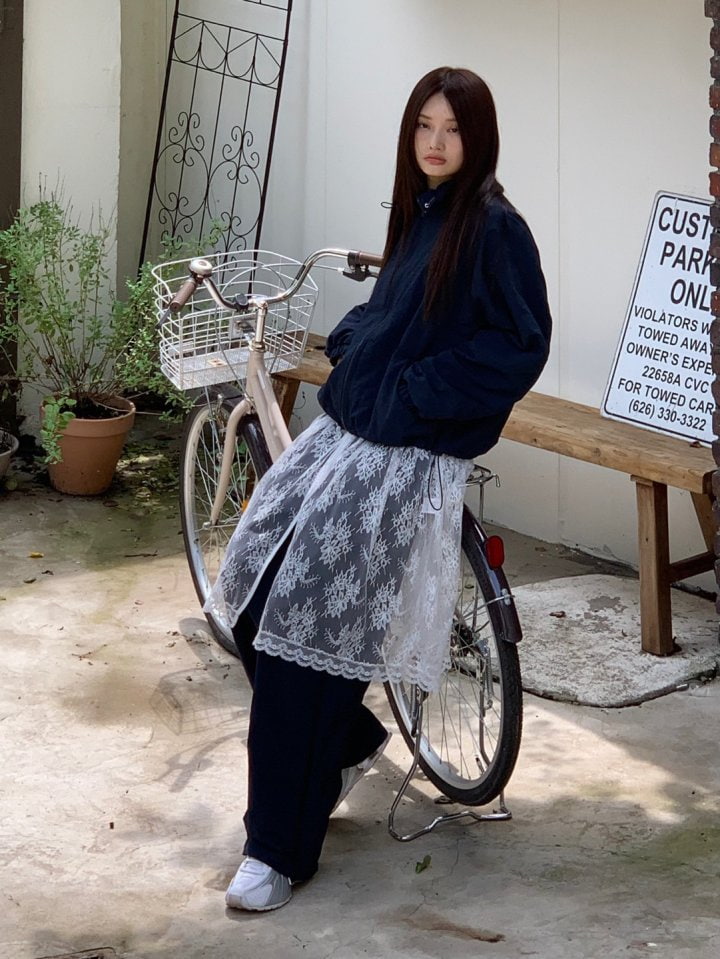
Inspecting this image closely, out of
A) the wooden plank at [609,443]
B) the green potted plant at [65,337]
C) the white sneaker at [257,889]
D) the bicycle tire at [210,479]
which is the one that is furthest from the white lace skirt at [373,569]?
the green potted plant at [65,337]

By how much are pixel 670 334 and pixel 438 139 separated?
2.03 meters

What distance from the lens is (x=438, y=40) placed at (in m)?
5.57

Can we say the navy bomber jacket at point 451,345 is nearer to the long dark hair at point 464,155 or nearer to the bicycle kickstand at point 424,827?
the long dark hair at point 464,155

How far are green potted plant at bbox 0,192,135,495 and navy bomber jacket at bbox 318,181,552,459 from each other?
2.88m

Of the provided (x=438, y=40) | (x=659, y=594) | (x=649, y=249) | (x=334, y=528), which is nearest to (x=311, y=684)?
(x=334, y=528)

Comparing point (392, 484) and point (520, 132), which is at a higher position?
point (520, 132)

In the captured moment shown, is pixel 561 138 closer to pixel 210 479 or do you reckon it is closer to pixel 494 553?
pixel 210 479

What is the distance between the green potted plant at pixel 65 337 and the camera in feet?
19.0

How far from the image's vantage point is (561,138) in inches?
204

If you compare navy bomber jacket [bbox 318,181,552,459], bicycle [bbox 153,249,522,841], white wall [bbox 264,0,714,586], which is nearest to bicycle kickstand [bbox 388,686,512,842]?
bicycle [bbox 153,249,522,841]

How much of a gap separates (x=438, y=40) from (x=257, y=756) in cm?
342

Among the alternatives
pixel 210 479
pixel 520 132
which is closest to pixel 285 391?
pixel 210 479

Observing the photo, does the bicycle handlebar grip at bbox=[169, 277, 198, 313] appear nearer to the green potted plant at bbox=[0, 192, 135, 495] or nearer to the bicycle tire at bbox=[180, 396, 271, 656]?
the bicycle tire at bbox=[180, 396, 271, 656]

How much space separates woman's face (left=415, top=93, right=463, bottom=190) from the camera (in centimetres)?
290
